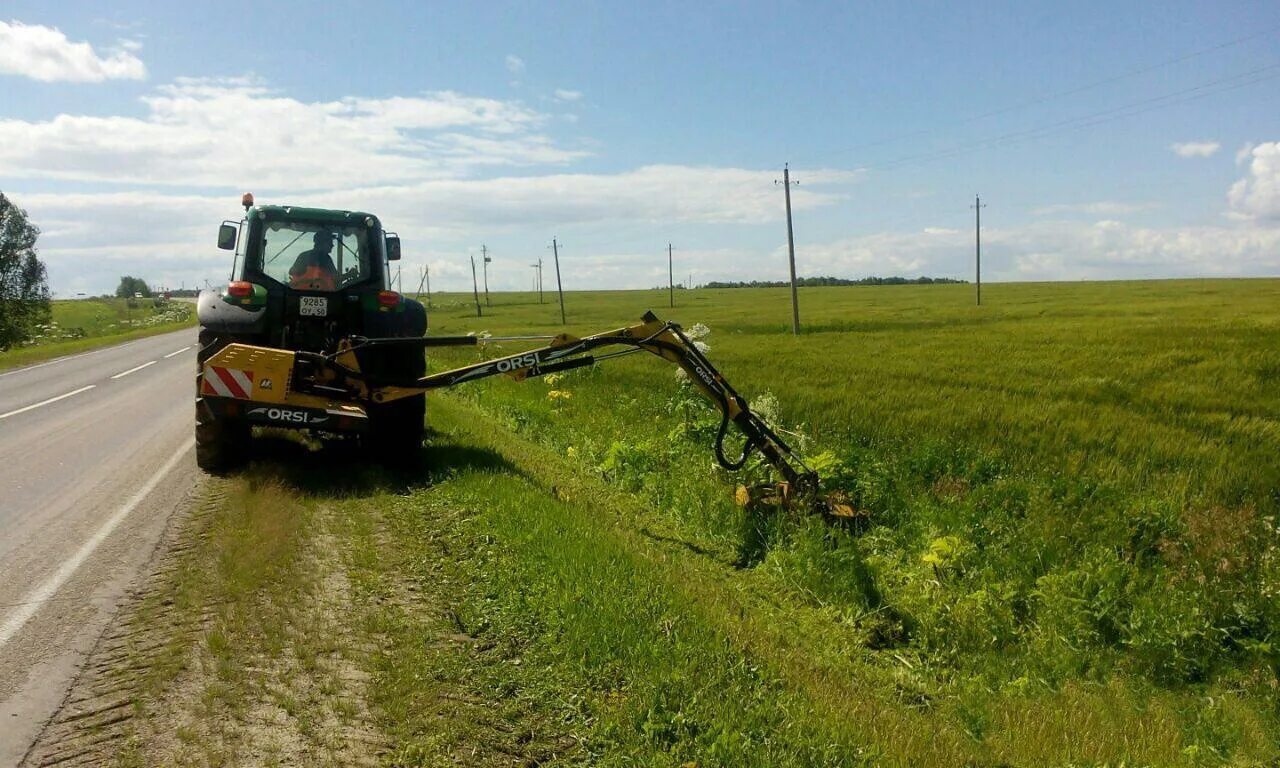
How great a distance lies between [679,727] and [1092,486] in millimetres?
6167

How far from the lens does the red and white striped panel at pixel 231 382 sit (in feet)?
26.3

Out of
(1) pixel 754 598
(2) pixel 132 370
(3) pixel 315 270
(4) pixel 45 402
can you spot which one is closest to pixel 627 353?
(1) pixel 754 598

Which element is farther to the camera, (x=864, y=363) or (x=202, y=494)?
(x=864, y=363)

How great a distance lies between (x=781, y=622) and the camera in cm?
645

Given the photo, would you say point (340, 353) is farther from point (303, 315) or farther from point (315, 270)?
point (315, 270)

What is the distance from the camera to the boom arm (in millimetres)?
7914

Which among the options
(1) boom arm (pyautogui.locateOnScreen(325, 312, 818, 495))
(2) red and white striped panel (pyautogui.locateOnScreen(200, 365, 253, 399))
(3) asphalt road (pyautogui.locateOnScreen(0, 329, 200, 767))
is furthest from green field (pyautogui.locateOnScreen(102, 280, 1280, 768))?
(2) red and white striped panel (pyautogui.locateOnScreen(200, 365, 253, 399))

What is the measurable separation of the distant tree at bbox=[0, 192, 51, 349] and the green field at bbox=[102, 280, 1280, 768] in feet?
191

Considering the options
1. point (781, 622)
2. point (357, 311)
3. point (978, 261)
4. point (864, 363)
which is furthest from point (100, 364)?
point (978, 261)

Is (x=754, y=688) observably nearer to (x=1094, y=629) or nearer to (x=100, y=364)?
(x=1094, y=629)

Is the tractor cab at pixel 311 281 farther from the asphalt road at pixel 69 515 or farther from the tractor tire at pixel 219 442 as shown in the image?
the asphalt road at pixel 69 515

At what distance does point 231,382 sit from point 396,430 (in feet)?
5.12

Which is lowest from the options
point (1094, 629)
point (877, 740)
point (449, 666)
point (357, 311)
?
point (1094, 629)

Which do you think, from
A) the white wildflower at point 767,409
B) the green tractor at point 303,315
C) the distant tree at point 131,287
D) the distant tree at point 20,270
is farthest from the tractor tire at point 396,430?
the distant tree at point 131,287
